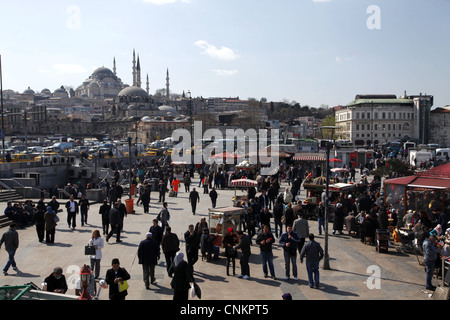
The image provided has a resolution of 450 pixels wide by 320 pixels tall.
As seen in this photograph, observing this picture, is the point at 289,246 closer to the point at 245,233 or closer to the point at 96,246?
the point at 245,233

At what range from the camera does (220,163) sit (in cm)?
3141

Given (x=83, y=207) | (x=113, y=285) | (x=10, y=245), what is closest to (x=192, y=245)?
(x=113, y=285)

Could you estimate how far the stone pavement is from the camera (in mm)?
7855

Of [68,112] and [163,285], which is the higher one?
[68,112]

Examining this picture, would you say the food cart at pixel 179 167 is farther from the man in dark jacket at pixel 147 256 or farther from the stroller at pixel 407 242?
the man in dark jacket at pixel 147 256

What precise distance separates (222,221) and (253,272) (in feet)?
6.35

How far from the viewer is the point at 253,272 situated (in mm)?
9227

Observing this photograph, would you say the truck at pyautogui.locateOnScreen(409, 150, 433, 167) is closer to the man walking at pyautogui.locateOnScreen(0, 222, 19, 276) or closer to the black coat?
the man walking at pyautogui.locateOnScreen(0, 222, 19, 276)

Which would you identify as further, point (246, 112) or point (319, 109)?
point (319, 109)

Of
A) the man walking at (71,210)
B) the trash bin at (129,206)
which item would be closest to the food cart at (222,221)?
the man walking at (71,210)

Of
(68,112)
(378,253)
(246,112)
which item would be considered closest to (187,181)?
(378,253)
